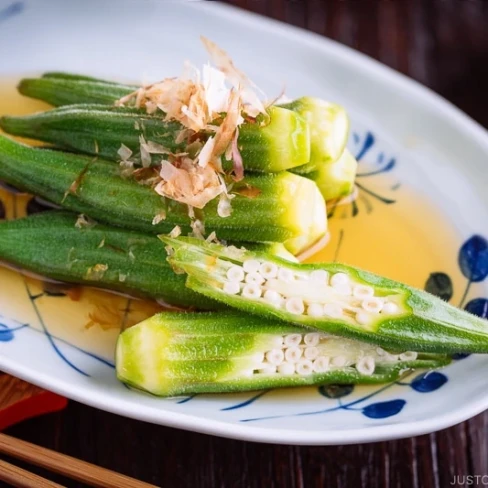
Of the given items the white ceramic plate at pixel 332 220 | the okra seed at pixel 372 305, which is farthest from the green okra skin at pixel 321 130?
the okra seed at pixel 372 305

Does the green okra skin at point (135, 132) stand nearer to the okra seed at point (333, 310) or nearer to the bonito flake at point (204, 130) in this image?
the bonito flake at point (204, 130)

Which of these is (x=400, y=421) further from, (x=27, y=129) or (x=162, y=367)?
(x=27, y=129)

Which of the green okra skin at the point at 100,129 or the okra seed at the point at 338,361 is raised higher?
the green okra skin at the point at 100,129

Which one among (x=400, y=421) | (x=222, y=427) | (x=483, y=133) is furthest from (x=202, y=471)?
(x=483, y=133)

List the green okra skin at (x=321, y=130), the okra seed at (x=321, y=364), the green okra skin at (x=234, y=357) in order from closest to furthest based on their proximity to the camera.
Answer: the green okra skin at (x=234, y=357) < the okra seed at (x=321, y=364) < the green okra skin at (x=321, y=130)

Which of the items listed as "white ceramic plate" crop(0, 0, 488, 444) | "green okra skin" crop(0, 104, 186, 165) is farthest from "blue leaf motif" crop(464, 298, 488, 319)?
"green okra skin" crop(0, 104, 186, 165)

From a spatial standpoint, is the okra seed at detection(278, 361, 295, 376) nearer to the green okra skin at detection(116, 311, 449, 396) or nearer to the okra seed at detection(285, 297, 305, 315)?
the green okra skin at detection(116, 311, 449, 396)
